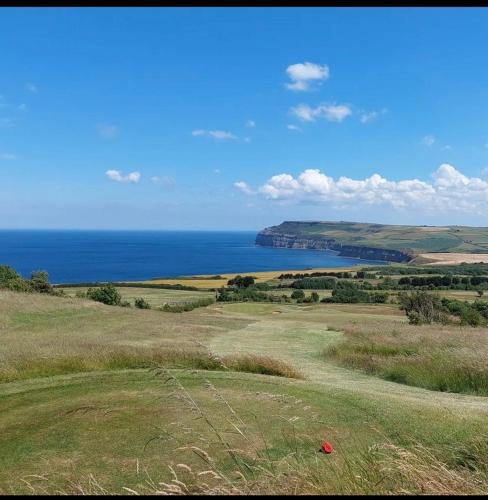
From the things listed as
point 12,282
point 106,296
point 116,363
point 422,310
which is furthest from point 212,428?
point 106,296

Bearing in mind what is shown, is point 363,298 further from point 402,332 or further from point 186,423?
point 186,423

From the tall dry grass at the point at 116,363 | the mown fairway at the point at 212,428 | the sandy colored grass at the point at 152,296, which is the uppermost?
the mown fairway at the point at 212,428

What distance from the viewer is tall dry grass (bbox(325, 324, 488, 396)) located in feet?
40.6

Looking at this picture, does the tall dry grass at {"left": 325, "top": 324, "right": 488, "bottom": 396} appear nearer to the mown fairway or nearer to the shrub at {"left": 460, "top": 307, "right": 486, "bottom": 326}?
the mown fairway

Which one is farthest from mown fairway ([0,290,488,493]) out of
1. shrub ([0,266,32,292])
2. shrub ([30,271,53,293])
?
shrub ([30,271,53,293])

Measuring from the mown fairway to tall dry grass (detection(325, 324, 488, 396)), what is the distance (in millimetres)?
821

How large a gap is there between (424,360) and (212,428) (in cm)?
972

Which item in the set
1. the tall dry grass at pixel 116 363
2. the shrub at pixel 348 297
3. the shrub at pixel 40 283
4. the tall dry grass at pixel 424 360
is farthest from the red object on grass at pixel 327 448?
the shrub at pixel 348 297

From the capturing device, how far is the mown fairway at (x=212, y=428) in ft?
13.6

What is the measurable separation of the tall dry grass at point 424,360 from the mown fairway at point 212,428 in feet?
2.69

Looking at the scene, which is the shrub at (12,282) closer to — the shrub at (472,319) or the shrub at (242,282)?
the shrub at (472,319)

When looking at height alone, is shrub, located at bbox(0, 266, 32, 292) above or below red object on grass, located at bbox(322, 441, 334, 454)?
below

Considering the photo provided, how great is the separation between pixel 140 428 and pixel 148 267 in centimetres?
15329

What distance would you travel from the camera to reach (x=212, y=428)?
660 centimetres
